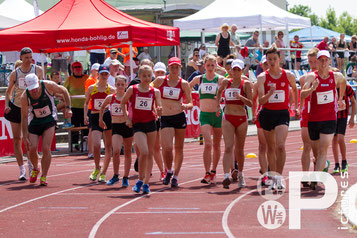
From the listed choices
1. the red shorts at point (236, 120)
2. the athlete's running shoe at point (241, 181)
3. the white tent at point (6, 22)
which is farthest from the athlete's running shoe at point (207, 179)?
the white tent at point (6, 22)

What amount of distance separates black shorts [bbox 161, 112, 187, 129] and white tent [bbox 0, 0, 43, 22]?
54.6 feet

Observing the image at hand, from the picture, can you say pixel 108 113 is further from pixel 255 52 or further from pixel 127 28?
pixel 255 52

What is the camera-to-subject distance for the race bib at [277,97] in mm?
11461

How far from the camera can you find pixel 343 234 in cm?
790

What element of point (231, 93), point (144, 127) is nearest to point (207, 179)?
point (231, 93)

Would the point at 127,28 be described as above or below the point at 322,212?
above

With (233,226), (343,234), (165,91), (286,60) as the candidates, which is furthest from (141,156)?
(286,60)

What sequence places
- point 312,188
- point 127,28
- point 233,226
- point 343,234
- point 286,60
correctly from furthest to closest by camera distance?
point 286,60 → point 127,28 → point 312,188 → point 233,226 → point 343,234

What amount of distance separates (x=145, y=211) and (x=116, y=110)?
3174 mm

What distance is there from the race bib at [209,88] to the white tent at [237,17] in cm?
1528

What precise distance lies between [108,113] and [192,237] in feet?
19.2

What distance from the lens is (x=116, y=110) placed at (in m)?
A: 12.8

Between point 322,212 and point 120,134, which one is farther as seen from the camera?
point 120,134

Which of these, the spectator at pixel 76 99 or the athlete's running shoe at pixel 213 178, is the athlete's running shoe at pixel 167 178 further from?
the spectator at pixel 76 99
